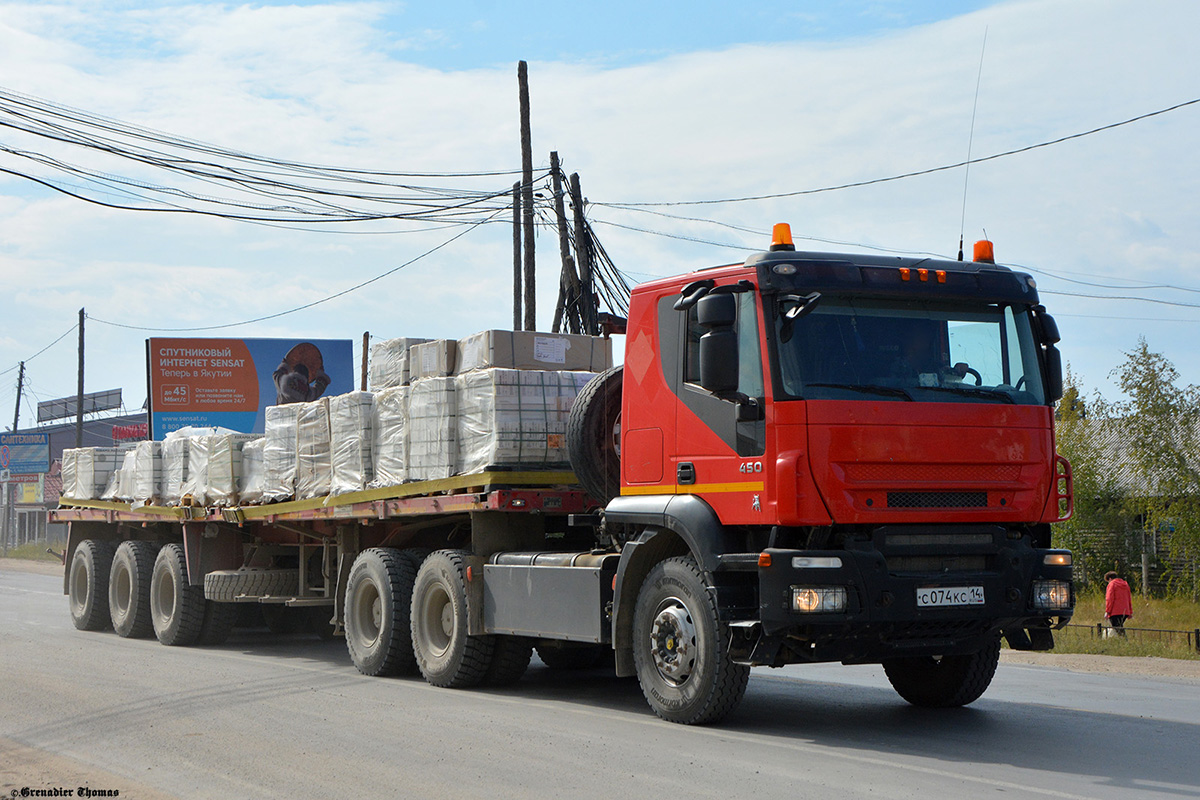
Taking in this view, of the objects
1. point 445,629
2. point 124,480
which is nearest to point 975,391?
point 445,629

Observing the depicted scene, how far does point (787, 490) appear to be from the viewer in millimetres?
7648

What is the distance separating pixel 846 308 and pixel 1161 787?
3.24 meters

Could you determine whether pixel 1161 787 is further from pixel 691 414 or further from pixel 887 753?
pixel 691 414

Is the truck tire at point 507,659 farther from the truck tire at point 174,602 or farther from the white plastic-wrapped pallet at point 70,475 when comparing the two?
the white plastic-wrapped pallet at point 70,475

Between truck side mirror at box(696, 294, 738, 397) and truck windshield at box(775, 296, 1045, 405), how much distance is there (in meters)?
0.30

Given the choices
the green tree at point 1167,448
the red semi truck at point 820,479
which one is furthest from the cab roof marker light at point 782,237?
the green tree at point 1167,448

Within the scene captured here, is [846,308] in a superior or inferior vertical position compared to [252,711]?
superior

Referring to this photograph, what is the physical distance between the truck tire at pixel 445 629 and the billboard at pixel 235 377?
29274 millimetres

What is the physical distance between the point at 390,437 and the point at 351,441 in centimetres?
73

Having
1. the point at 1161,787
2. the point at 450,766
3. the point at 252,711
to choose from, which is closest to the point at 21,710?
the point at 252,711

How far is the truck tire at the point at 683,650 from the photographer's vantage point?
8117mm

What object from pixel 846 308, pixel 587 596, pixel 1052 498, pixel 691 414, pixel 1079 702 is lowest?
pixel 1079 702

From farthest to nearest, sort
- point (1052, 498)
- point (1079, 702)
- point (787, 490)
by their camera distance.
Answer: point (1079, 702), point (1052, 498), point (787, 490)

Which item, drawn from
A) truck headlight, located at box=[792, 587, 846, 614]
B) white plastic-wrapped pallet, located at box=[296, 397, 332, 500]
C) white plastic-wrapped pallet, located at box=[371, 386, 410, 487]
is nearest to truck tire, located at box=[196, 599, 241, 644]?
white plastic-wrapped pallet, located at box=[296, 397, 332, 500]
